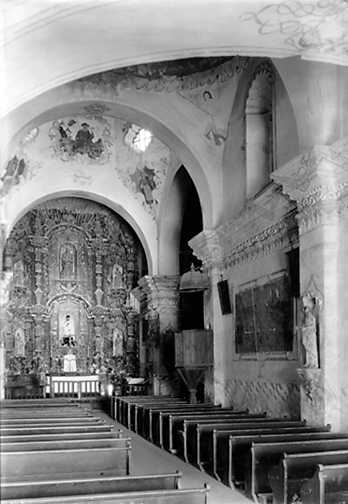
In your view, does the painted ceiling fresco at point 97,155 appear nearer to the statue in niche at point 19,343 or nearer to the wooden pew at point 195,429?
the statue in niche at point 19,343

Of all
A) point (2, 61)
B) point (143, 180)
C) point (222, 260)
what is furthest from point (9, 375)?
point (2, 61)

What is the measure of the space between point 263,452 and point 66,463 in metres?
1.93

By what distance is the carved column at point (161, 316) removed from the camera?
1839 cm

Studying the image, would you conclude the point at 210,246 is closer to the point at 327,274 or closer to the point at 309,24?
the point at 327,274

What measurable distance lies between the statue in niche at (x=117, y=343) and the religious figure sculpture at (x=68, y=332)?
1.27 metres

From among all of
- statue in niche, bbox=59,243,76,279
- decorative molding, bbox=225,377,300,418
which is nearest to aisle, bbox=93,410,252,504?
decorative molding, bbox=225,377,300,418

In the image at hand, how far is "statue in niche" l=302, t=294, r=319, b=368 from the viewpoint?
895cm

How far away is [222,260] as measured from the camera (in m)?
13.8

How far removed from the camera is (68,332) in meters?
21.2

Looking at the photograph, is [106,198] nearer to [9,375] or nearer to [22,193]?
[22,193]

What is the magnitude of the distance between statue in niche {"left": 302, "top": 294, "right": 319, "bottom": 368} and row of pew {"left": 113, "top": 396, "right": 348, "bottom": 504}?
0.83 m

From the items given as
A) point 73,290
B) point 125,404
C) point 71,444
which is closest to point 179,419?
point 71,444

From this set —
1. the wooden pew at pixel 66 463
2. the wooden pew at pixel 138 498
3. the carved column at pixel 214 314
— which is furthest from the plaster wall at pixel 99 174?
the wooden pew at pixel 138 498

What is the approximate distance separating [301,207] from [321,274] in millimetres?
1049
